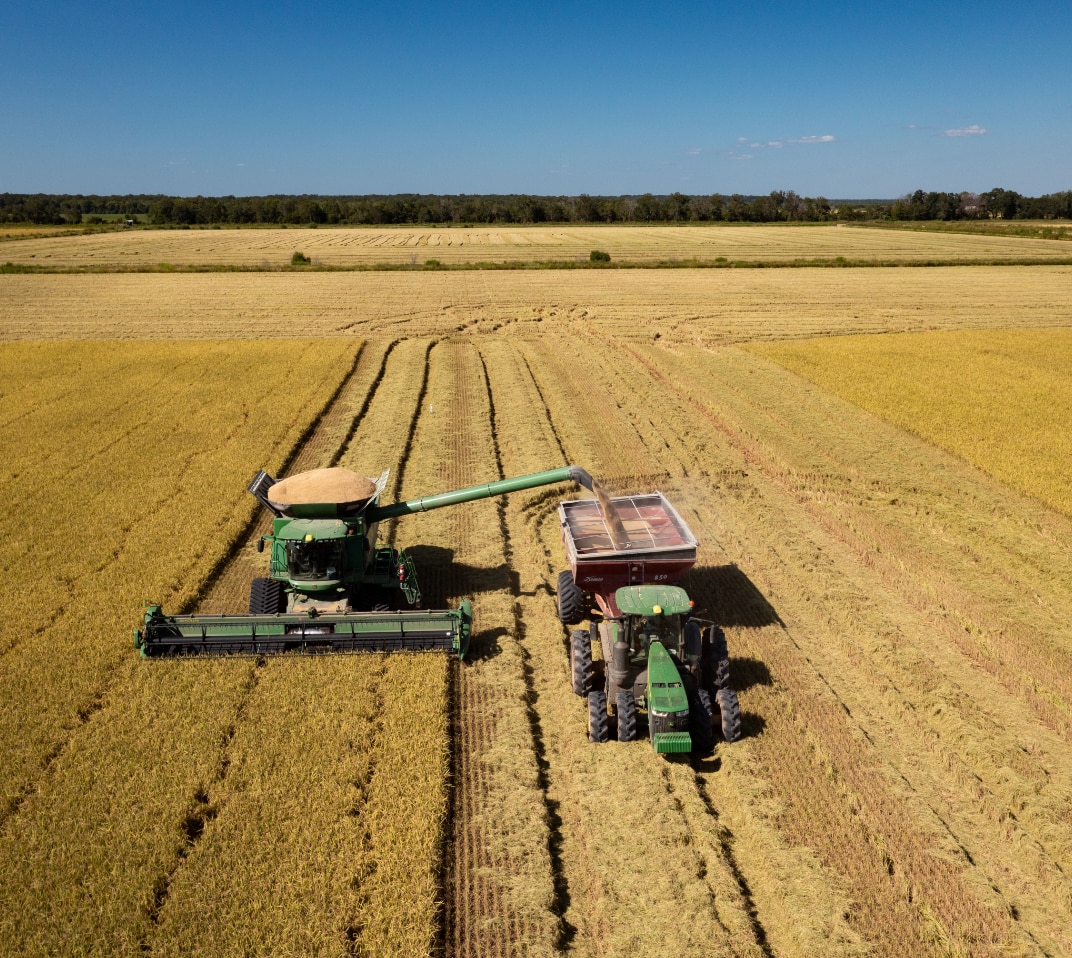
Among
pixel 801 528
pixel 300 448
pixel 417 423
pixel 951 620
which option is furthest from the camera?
pixel 417 423

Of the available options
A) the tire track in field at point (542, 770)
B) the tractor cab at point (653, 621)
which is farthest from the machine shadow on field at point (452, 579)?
the tractor cab at point (653, 621)

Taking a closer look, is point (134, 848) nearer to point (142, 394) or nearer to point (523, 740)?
point (523, 740)

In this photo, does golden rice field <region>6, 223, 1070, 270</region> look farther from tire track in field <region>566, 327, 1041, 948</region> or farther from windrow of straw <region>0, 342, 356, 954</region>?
tire track in field <region>566, 327, 1041, 948</region>

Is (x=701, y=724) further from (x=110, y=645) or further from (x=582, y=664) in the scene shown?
(x=110, y=645)

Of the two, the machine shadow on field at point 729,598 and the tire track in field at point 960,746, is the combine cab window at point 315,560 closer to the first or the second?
the machine shadow on field at point 729,598

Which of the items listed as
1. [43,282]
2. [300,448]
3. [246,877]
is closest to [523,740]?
[246,877]

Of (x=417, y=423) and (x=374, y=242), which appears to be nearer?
(x=417, y=423)

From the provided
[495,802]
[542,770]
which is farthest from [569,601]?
[495,802]
